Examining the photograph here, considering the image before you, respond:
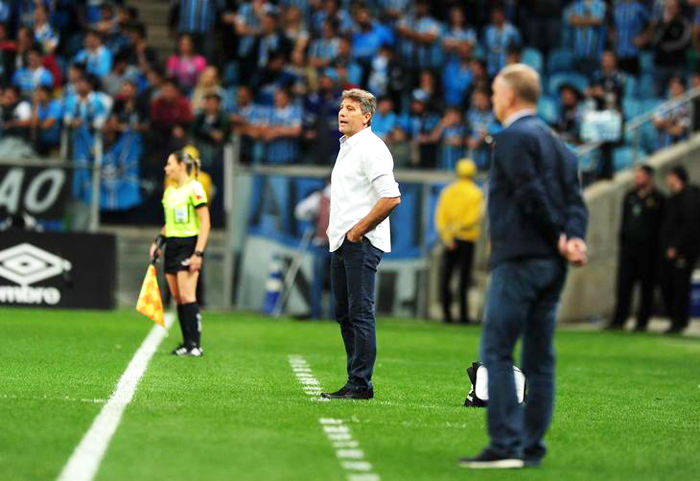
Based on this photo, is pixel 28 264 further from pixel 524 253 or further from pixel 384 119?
pixel 524 253

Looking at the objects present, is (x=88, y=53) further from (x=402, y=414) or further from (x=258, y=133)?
(x=402, y=414)

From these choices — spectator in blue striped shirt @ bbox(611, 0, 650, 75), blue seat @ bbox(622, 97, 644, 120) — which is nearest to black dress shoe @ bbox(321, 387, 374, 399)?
blue seat @ bbox(622, 97, 644, 120)

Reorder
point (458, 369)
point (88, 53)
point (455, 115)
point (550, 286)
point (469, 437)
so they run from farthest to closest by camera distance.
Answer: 1. point (88, 53)
2. point (455, 115)
3. point (458, 369)
4. point (469, 437)
5. point (550, 286)

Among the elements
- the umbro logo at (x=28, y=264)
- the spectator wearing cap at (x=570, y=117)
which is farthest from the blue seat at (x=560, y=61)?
the umbro logo at (x=28, y=264)

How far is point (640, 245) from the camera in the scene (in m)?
22.2

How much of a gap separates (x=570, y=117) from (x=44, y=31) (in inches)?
344

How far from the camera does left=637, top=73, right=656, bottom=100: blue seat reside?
25469mm

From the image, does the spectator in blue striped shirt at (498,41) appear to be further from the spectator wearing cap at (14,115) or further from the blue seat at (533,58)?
the spectator wearing cap at (14,115)

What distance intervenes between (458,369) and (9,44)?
1303 cm

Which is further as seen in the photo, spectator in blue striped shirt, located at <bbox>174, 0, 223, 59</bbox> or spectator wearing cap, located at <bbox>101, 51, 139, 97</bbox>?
spectator in blue striped shirt, located at <bbox>174, 0, 223, 59</bbox>

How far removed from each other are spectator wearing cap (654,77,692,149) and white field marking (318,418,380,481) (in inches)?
622

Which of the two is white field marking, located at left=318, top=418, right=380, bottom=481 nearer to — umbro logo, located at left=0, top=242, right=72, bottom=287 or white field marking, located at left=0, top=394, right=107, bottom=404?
white field marking, located at left=0, top=394, right=107, bottom=404

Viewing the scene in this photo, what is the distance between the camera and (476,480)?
7270 mm

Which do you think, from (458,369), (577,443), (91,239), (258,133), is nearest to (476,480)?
(577,443)
